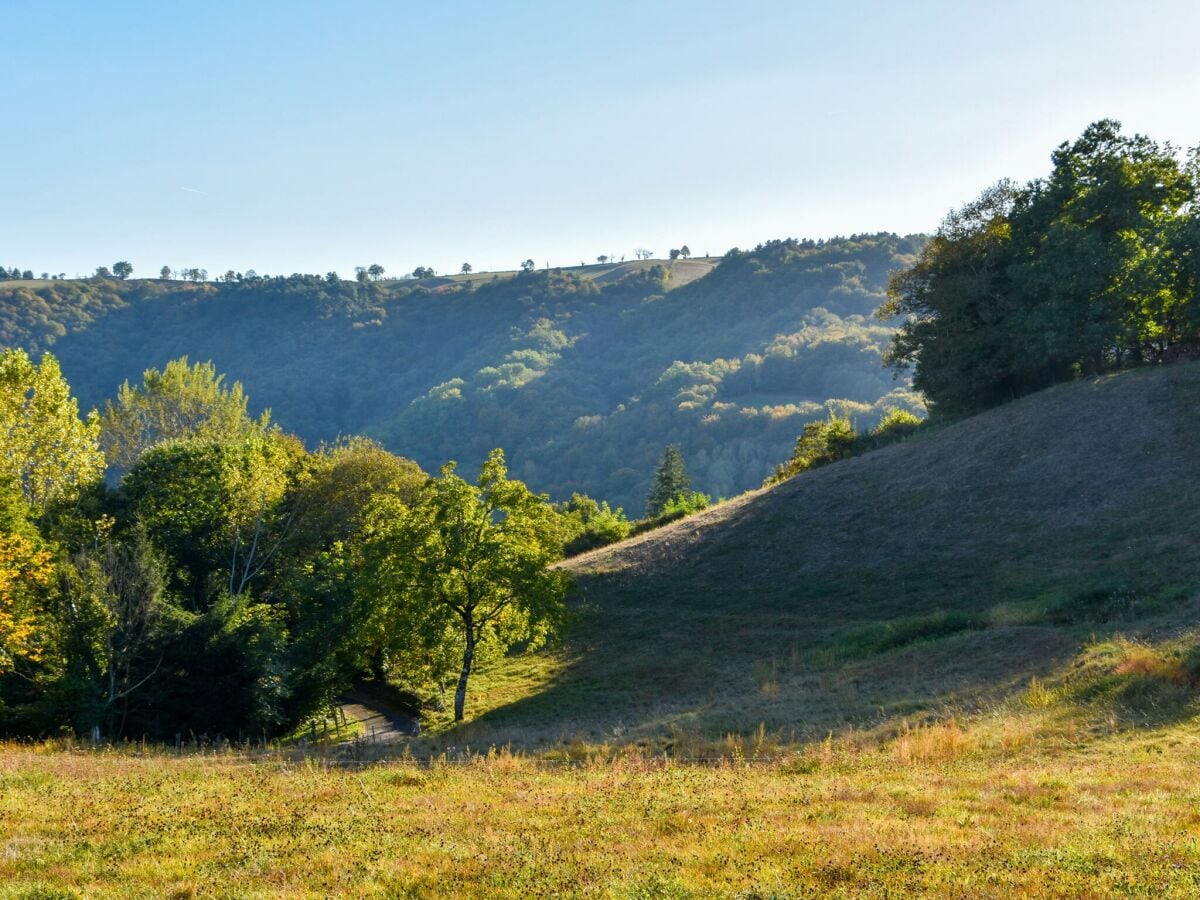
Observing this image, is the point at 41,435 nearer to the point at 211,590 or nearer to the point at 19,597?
the point at 211,590

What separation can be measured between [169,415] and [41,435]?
4131cm

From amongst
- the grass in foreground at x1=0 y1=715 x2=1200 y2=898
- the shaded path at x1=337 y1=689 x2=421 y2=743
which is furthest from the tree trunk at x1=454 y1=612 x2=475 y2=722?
the grass in foreground at x1=0 y1=715 x2=1200 y2=898

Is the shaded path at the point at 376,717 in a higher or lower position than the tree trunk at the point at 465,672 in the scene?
lower

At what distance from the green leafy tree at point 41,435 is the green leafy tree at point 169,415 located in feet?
101

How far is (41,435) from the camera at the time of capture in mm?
43250

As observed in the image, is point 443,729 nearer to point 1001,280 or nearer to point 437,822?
point 437,822

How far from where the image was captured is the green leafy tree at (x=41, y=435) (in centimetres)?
4203

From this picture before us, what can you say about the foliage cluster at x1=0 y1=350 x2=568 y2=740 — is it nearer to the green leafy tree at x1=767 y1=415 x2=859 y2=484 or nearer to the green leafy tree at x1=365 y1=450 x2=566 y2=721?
the green leafy tree at x1=365 y1=450 x2=566 y2=721

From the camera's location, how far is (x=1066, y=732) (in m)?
18.7

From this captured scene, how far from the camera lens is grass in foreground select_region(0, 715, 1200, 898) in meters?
9.72

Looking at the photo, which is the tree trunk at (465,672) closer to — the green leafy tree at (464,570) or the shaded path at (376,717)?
the green leafy tree at (464,570)

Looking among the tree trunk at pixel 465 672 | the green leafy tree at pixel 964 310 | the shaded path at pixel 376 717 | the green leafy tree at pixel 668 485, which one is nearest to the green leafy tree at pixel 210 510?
the shaded path at pixel 376 717

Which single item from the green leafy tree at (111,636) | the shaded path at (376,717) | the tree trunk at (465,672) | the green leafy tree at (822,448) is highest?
the green leafy tree at (822,448)

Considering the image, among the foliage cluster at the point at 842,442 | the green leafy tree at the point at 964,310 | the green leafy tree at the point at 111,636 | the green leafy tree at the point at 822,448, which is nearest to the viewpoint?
the green leafy tree at the point at 111,636
